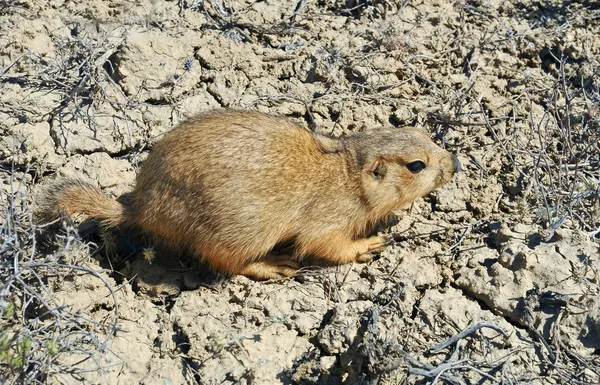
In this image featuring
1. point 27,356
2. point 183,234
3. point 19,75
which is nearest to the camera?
point 27,356

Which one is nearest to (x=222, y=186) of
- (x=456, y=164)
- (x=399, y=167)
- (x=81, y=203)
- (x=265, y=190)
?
(x=265, y=190)

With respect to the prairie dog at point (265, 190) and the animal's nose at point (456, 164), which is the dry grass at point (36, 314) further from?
the animal's nose at point (456, 164)

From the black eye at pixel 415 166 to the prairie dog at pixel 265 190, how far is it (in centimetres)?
2

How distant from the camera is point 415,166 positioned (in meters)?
5.32

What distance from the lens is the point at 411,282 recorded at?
4.95 metres

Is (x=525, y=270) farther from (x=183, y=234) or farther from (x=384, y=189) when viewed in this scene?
(x=183, y=234)

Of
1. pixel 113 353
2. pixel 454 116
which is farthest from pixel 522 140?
pixel 113 353

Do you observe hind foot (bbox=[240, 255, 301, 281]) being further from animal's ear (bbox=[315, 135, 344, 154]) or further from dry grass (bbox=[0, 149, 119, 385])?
dry grass (bbox=[0, 149, 119, 385])

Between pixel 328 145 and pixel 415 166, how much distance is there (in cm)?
71

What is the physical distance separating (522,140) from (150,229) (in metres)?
3.33

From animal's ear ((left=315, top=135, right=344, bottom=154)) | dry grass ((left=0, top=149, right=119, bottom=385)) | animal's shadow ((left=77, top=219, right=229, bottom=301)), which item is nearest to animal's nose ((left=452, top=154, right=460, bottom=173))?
animal's ear ((left=315, top=135, right=344, bottom=154))

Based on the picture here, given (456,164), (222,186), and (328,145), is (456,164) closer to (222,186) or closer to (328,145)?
(328,145)

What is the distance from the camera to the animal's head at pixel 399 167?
5.32m

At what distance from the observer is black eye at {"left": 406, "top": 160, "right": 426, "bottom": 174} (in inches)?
209
